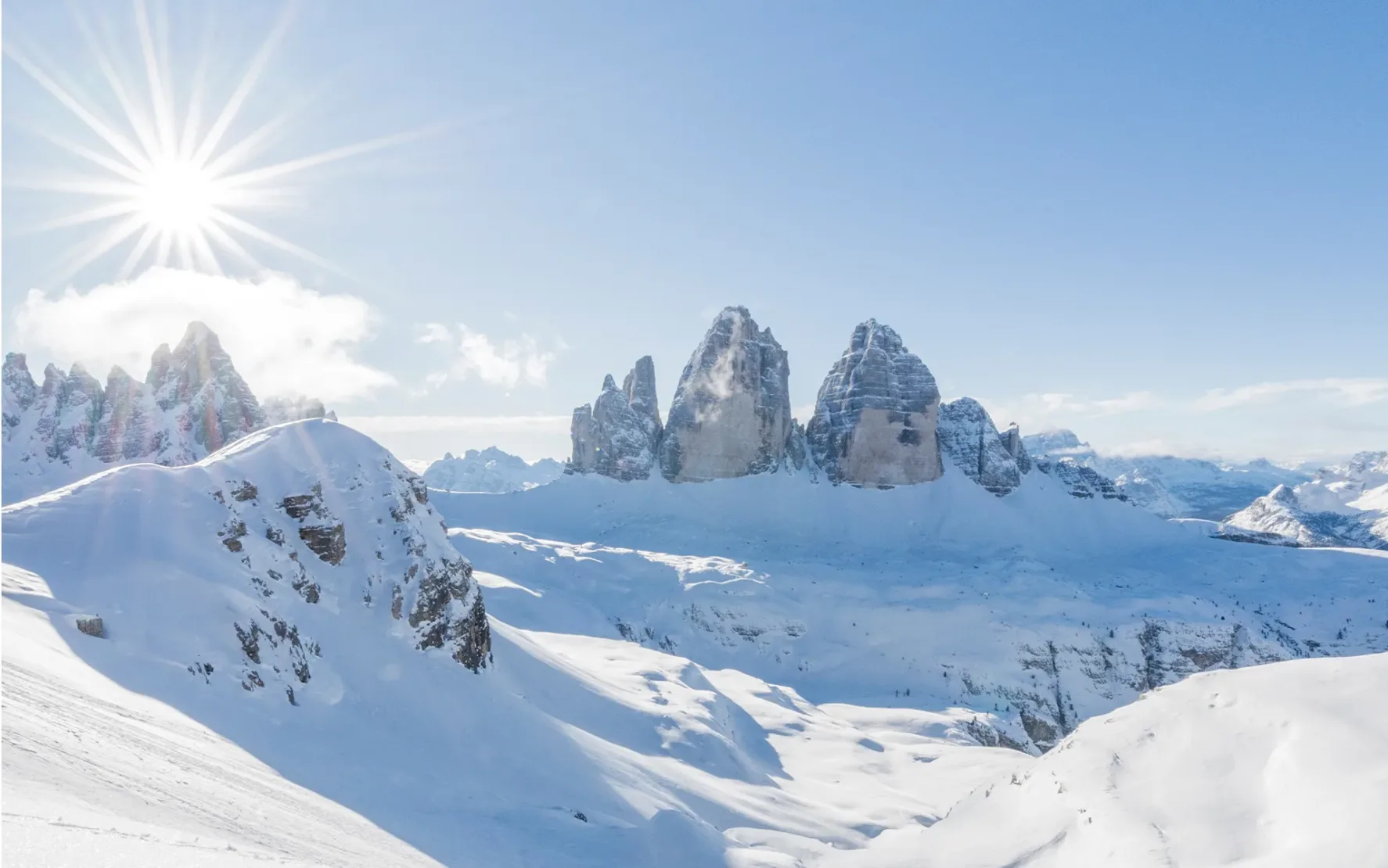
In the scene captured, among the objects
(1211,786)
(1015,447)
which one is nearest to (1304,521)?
(1015,447)

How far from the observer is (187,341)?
100 meters

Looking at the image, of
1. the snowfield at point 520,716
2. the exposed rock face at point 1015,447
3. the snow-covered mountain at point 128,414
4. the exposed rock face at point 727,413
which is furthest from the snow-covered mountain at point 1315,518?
the snow-covered mountain at point 128,414

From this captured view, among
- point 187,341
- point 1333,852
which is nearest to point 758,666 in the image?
Answer: point 1333,852

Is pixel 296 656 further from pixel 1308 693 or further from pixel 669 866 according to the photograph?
pixel 1308 693

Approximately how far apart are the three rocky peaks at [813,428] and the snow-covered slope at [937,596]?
7.22 meters

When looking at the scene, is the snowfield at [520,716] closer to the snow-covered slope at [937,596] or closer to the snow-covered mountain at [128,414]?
the snow-covered slope at [937,596]

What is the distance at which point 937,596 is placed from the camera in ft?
241

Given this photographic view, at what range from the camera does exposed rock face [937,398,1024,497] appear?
10525 centimetres

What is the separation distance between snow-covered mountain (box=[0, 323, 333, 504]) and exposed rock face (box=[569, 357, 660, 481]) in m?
39.7

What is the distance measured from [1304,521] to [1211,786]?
203960 mm

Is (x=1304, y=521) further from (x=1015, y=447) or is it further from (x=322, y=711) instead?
(x=322, y=711)

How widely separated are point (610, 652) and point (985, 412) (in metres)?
86.3

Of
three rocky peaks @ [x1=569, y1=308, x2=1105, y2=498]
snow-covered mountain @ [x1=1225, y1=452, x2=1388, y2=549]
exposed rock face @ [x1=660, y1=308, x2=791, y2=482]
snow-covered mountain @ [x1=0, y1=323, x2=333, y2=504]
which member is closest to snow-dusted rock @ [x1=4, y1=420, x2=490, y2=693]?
snow-covered mountain @ [x1=0, y1=323, x2=333, y2=504]

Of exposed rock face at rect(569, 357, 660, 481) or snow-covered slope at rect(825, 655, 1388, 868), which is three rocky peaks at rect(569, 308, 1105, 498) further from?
snow-covered slope at rect(825, 655, 1388, 868)
